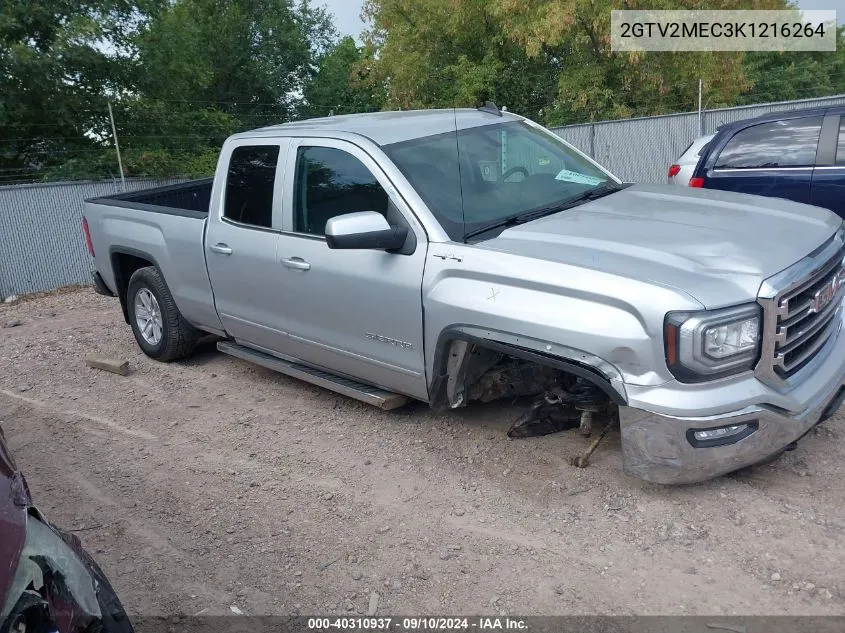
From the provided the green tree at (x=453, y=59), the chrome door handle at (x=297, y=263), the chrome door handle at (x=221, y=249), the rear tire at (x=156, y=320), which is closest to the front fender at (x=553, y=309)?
the chrome door handle at (x=297, y=263)

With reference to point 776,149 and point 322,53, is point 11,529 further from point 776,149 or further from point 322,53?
point 322,53

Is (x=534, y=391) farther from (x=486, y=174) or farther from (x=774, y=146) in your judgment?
(x=774, y=146)

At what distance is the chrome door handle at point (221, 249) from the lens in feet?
17.4

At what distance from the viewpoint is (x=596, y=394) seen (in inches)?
154

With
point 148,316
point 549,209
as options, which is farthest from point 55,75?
point 549,209

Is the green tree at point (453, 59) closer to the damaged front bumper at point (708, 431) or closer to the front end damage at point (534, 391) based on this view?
the front end damage at point (534, 391)

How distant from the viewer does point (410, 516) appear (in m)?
3.80

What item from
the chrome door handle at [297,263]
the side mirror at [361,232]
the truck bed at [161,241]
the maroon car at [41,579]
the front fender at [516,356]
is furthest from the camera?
the truck bed at [161,241]

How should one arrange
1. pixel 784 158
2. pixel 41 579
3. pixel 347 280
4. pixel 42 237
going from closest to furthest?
pixel 41 579 < pixel 347 280 < pixel 784 158 < pixel 42 237

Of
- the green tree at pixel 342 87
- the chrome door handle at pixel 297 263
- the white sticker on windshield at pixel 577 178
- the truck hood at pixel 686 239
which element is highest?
the green tree at pixel 342 87

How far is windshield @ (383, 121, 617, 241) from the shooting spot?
4.22 m

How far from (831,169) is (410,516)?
5.14 m

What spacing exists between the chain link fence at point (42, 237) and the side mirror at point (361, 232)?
924cm

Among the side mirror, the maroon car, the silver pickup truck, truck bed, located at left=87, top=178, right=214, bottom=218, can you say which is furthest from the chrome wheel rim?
the maroon car
